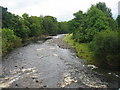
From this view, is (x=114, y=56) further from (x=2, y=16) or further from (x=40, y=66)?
(x=2, y=16)

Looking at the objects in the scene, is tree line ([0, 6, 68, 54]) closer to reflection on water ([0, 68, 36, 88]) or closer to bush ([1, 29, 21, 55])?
bush ([1, 29, 21, 55])

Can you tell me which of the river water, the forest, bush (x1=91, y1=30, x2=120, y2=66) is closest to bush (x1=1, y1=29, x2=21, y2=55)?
the forest

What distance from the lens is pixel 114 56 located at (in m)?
22.2

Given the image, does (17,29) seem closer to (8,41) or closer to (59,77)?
(8,41)

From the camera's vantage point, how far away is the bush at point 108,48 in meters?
22.1

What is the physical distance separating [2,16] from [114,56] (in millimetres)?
48378

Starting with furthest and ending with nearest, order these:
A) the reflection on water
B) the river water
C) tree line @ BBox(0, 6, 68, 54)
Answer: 1. tree line @ BBox(0, 6, 68, 54)
2. the reflection on water
3. the river water

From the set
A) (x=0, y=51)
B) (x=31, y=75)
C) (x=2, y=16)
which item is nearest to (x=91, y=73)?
(x=31, y=75)

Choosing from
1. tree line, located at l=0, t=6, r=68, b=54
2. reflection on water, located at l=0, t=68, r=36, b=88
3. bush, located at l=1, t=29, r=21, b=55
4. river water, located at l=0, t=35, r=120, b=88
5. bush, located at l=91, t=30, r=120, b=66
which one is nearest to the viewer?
river water, located at l=0, t=35, r=120, b=88

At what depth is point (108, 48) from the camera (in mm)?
22766

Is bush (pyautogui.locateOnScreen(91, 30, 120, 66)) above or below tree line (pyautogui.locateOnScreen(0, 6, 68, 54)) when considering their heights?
below

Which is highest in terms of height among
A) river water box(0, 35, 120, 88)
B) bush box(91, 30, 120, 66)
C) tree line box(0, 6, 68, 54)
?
tree line box(0, 6, 68, 54)

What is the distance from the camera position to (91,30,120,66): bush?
22.1 metres

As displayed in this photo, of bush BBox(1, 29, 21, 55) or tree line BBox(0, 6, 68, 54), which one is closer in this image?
bush BBox(1, 29, 21, 55)
